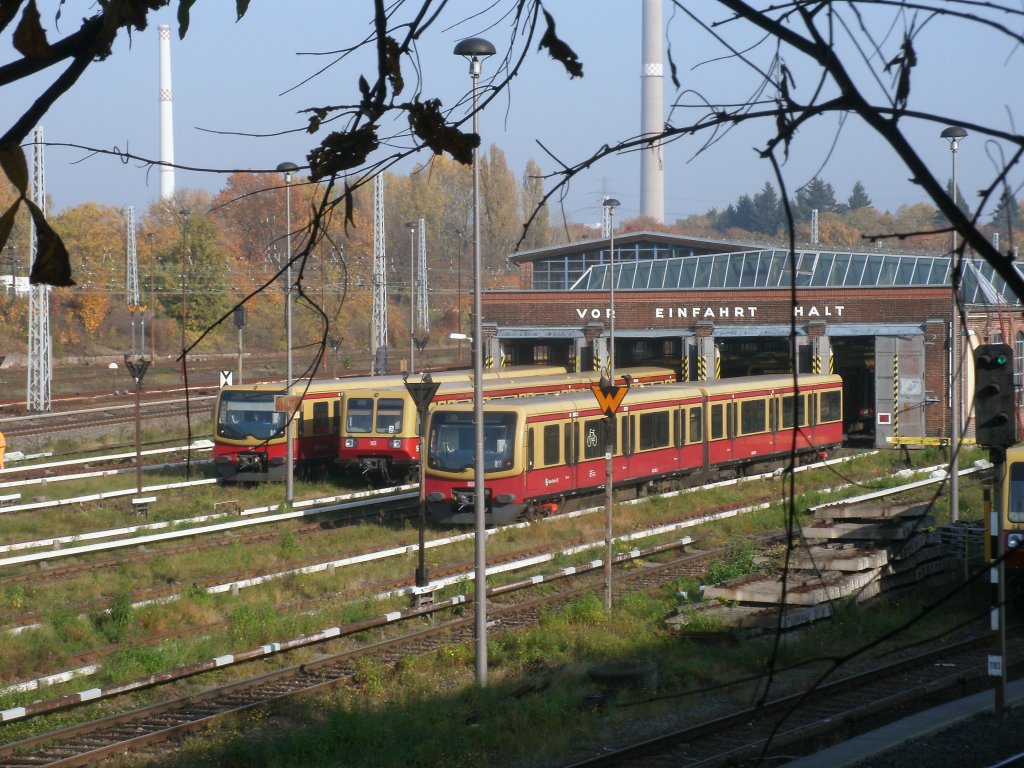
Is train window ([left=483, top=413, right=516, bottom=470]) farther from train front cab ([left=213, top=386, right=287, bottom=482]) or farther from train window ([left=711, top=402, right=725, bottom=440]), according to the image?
train front cab ([left=213, top=386, right=287, bottom=482])

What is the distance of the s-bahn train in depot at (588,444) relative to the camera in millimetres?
21844

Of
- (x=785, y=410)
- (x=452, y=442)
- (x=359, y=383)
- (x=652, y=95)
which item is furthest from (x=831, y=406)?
(x=652, y=95)

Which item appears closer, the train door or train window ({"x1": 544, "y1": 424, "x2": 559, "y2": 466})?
train window ({"x1": 544, "y1": 424, "x2": 559, "y2": 466})

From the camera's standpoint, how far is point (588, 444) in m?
23.4

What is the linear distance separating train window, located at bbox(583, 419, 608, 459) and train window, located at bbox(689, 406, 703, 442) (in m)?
3.44

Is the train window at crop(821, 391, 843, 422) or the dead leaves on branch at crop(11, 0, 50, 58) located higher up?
A: the dead leaves on branch at crop(11, 0, 50, 58)

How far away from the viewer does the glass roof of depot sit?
41938mm

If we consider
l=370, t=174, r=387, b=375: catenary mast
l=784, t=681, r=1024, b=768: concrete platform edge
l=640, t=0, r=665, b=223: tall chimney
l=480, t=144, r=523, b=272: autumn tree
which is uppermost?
l=640, t=0, r=665, b=223: tall chimney

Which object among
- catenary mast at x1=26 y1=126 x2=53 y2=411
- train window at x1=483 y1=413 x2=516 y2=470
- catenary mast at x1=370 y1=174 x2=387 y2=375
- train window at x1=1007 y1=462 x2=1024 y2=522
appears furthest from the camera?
catenary mast at x1=370 y1=174 x2=387 y2=375

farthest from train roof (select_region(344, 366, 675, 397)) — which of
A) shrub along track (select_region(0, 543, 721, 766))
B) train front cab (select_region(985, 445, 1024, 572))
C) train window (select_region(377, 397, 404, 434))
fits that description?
train front cab (select_region(985, 445, 1024, 572))

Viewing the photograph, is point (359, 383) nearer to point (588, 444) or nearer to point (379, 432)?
point (379, 432)

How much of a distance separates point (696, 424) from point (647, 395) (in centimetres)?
210

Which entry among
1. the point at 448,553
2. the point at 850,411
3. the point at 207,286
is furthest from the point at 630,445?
the point at 207,286

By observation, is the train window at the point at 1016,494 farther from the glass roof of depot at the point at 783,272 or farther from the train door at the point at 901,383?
the glass roof of depot at the point at 783,272
